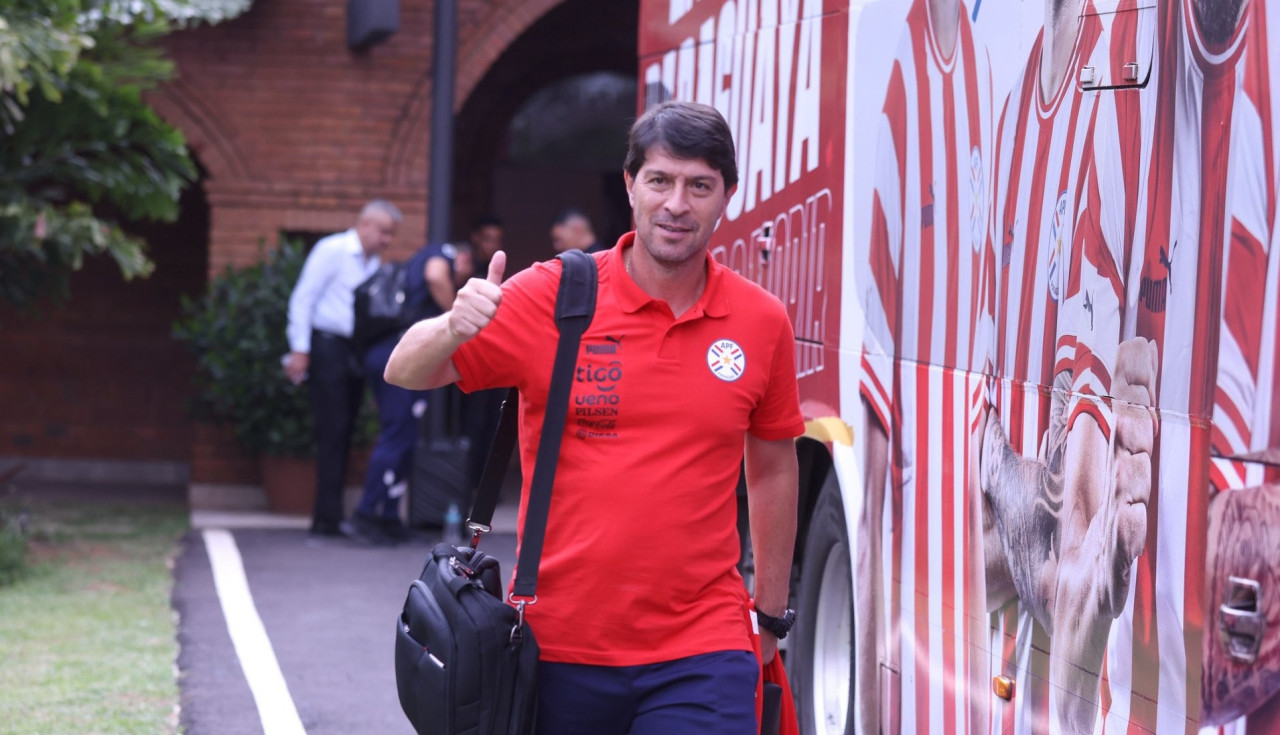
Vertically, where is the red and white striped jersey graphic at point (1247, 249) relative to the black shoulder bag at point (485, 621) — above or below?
above

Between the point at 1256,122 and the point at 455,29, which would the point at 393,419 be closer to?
the point at 455,29

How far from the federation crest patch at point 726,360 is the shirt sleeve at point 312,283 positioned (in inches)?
307

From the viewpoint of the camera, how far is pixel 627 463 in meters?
3.43

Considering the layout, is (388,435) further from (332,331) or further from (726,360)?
(726,360)

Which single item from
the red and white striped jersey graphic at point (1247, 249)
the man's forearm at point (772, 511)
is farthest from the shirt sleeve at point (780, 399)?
the red and white striped jersey graphic at point (1247, 249)

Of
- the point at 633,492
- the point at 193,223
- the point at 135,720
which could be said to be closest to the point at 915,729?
the point at 633,492

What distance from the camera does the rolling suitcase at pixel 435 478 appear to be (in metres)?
11.9

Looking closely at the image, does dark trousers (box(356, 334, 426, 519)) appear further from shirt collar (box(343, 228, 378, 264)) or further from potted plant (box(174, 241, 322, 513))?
potted plant (box(174, 241, 322, 513))

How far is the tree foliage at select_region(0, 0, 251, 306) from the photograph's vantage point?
9992 mm

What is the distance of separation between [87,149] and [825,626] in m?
6.33

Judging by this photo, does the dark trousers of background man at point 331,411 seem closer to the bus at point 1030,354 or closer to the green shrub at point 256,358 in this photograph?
the green shrub at point 256,358

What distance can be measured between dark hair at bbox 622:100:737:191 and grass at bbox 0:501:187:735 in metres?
3.65

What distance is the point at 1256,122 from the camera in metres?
2.81

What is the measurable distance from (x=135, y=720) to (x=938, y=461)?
335 centimetres
